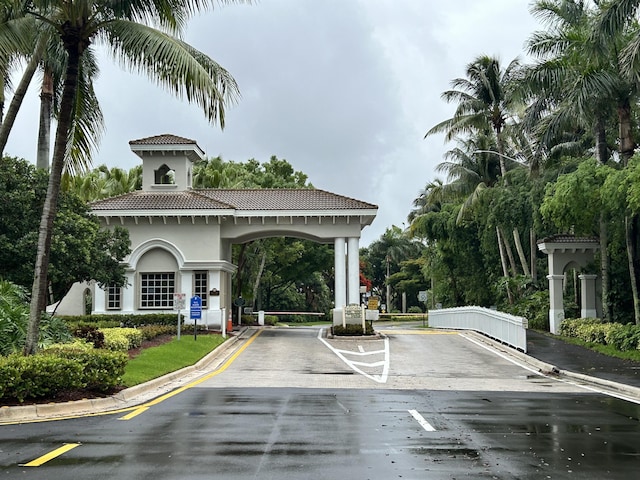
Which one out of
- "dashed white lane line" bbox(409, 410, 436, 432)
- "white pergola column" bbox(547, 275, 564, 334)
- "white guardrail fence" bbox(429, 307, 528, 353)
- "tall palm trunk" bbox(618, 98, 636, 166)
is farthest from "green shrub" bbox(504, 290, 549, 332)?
"dashed white lane line" bbox(409, 410, 436, 432)

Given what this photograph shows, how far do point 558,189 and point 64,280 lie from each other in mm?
18309

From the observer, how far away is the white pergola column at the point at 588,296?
3256 centimetres

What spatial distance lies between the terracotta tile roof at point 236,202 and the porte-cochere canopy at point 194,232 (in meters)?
0.05

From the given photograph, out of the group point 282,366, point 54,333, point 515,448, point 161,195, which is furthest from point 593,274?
point 515,448

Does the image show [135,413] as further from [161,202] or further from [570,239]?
[570,239]

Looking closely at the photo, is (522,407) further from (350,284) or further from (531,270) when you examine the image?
(531,270)

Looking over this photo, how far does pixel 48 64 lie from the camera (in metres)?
22.5

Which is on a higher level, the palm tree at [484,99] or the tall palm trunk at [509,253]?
the palm tree at [484,99]

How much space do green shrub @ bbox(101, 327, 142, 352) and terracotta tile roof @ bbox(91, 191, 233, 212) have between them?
439 inches

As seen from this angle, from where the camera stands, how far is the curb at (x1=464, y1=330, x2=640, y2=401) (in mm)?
16977

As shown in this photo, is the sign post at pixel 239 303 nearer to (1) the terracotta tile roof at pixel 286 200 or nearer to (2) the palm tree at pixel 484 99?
(1) the terracotta tile roof at pixel 286 200

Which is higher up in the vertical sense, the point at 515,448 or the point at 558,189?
the point at 558,189

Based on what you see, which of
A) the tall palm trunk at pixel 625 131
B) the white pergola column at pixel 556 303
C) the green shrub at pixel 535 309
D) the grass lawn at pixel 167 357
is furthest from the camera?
the green shrub at pixel 535 309

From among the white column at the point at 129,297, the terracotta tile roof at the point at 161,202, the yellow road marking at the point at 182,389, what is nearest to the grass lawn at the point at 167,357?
the yellow road marking at the point at 182,389
